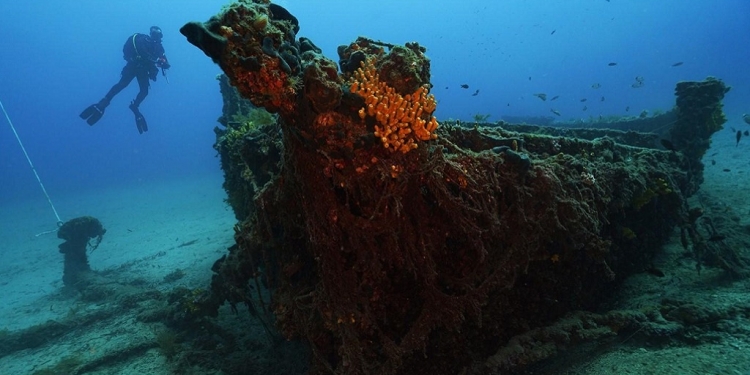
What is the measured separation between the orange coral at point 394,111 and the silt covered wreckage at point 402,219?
1 centimetres

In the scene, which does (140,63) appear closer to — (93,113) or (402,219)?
(93,113)

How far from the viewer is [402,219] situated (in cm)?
372

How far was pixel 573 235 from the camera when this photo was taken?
171 inches

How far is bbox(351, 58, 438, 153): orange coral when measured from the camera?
328cm

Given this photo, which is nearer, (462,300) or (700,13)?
(462,300)

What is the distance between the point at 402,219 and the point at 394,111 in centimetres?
115

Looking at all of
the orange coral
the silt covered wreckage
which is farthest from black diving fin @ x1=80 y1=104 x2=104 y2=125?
the orange coral

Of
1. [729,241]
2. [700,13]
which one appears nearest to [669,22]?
[700,13]

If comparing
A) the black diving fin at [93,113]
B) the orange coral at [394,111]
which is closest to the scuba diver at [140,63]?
the black diving fin at [93,113]

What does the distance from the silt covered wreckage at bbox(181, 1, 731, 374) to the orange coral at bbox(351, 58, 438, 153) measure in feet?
0.04

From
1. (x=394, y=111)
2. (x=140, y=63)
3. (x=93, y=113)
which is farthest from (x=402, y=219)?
(x=93, y=113)

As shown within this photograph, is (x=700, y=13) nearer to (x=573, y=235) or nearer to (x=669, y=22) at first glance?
(x=669, y=22)

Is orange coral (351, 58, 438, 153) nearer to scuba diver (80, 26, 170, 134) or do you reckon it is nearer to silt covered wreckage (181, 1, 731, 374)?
silt covered wreckage (181, 1, 731, 374)

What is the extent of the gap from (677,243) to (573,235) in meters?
4.96
